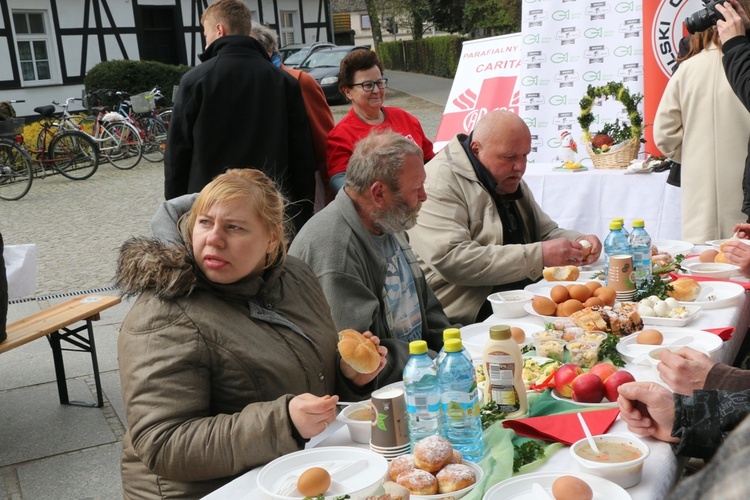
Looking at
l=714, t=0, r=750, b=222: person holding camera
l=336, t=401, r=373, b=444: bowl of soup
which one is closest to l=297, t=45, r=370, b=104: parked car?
l=714, t=0, r=750, b=222: person holding camera

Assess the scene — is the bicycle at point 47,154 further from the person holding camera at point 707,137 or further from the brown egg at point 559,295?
the brown egg at point 559,295

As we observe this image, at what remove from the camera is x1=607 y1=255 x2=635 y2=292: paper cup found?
3264 mm

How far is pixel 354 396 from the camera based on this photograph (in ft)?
8.34

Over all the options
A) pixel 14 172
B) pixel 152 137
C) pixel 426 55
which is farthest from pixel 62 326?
pixel 426 55

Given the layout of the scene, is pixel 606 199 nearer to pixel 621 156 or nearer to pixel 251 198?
pixel 621 156

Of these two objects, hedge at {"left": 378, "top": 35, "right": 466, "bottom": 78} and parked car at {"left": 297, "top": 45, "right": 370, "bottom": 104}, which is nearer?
parked car at {"left": 297, "top": 45, "right": 370, "bottom": 104}

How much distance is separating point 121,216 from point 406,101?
48.7ft

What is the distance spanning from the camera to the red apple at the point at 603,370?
2.30 metres

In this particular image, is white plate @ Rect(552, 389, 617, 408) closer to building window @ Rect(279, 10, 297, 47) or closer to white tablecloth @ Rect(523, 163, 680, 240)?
white tablecloth @ Rect(523, 163, 680, 240)

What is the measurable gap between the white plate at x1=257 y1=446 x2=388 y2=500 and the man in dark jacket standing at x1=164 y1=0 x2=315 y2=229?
2.55 meters

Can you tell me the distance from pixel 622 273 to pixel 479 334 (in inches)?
29.9

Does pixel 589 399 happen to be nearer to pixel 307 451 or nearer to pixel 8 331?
pixel 307 451

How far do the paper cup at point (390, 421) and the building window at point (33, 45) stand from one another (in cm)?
2167

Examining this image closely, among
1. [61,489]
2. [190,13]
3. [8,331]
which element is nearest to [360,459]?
[61,489]
